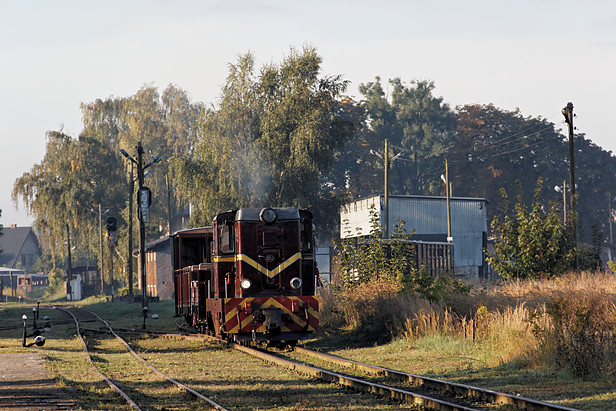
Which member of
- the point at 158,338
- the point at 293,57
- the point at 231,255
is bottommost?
the point at 158,338

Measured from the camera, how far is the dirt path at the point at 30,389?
11.4 m

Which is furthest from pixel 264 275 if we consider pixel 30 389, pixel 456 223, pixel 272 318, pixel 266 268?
pixel 456 223

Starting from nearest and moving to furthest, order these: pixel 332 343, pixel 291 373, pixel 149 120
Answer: pixel 291 373, pixel 332 343, pixel 149 120

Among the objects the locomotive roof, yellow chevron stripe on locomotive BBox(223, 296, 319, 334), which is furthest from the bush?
the locomotive roof

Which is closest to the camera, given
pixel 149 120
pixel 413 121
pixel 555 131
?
pixel 149 120

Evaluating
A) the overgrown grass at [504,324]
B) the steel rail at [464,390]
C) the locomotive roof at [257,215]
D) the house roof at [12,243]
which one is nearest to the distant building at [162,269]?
the overgrown grass at [504,324]

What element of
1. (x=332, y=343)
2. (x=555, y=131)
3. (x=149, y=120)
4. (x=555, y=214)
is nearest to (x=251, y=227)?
(x=332, y=343)

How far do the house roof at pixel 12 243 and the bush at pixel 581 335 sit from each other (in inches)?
5217

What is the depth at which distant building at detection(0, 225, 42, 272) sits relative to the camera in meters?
136

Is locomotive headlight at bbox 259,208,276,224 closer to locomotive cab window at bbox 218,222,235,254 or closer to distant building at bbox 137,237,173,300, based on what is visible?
locomotive cab window at bbox 218,222,235,254

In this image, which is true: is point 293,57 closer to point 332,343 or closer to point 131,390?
point 332,343

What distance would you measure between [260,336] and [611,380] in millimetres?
8578

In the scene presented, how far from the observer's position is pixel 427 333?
59.0ft

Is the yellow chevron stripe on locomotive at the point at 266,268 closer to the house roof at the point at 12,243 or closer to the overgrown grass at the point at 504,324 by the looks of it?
the overgrown grass at the point at 504,324
